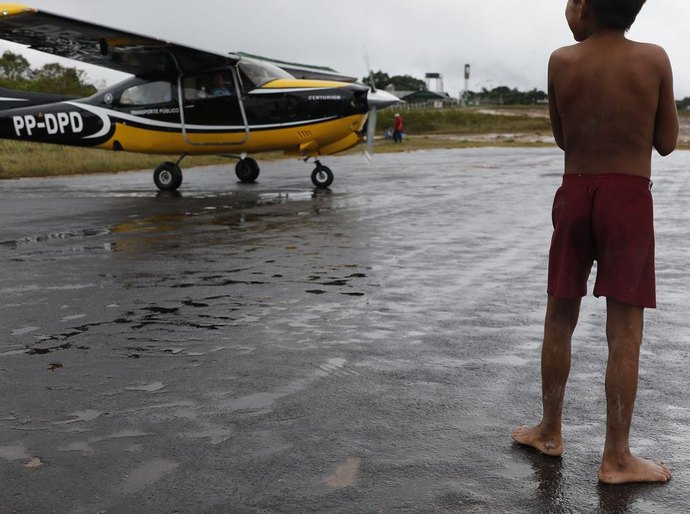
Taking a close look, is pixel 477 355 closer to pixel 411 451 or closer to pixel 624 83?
pixel 411 451

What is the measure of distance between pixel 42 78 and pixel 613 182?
60.0 m

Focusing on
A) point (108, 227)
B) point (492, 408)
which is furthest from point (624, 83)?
point (108, 227)

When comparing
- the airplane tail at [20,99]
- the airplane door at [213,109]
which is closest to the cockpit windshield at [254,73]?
the airplane door at [213,109]

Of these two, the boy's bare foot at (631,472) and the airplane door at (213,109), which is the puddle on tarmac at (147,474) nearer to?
the boy's bare foot at (631,472)

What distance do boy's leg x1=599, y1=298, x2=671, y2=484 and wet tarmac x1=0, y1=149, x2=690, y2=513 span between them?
0.42ft

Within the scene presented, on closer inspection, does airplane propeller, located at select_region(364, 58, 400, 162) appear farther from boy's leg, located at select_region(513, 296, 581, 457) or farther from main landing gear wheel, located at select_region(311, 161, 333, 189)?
boy's leg, located at select_region(513, 296, 581, 457)

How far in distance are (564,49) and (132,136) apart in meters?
15.8

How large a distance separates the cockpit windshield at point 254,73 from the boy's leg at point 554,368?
14516 millimetres

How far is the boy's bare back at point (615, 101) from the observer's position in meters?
3.25

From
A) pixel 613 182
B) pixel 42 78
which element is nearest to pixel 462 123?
pixel 42 78

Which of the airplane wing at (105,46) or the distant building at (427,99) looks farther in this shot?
the distant building at (427,99)

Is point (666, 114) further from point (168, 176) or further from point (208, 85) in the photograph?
point (168, 176)

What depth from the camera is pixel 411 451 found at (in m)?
3.46

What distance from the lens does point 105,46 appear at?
17.1 m
